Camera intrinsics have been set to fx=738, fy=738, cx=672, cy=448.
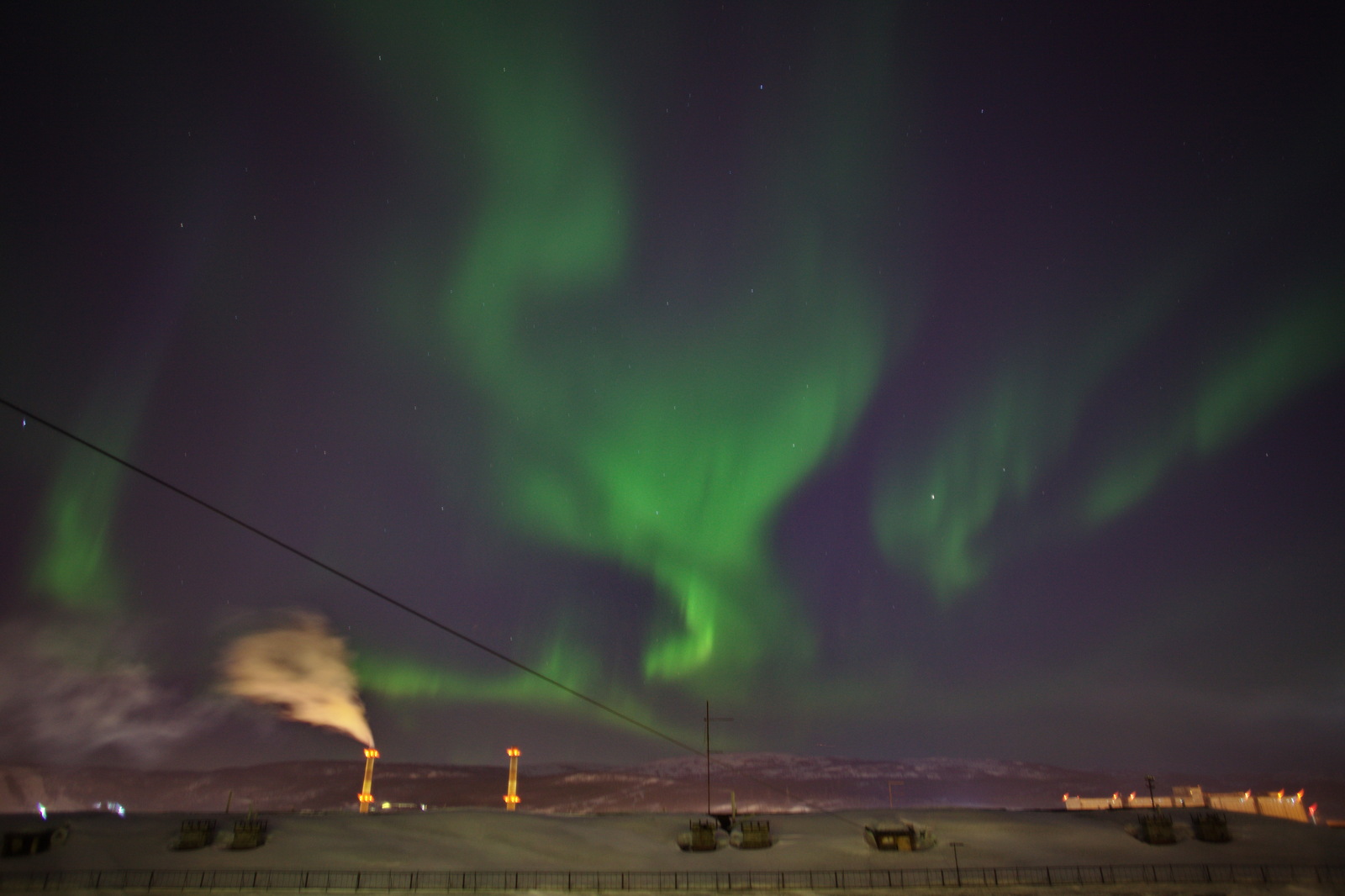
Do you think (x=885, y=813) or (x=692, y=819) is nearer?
(x=692, y=819)

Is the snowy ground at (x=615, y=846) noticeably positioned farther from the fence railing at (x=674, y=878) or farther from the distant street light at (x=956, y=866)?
the fence railing at (x=674, y=878)

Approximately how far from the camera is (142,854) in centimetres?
5091

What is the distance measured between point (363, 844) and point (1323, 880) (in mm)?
69365

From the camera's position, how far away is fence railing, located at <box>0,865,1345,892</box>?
154ft

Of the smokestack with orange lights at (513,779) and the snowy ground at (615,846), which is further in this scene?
the smokestack with orange lights at (513,779)

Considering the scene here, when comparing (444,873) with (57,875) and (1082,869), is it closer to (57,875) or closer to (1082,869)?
(57,875)

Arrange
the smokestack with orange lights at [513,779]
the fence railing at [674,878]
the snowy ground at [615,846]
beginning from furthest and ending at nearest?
the smokestack with orange lights at [513,779] → the snowy ground at [615,846] → the fence railing at [674,878]

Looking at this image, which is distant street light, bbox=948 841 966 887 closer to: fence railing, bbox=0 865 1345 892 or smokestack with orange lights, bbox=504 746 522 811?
fence railing, bbox=0 865 1345 892

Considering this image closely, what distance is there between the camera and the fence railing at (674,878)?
46.8 m

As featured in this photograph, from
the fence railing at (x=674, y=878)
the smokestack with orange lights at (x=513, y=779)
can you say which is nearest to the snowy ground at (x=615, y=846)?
the fence railing at (x=674, y=878)

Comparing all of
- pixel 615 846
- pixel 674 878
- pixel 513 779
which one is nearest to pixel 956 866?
pixel 674 878

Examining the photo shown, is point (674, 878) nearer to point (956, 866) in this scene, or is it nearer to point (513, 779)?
point (956, 866)

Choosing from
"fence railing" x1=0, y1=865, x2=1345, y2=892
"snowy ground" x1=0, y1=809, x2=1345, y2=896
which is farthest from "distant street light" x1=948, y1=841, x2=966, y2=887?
"snowy ground" x1=0, y1=809, x2=1345, y2=896

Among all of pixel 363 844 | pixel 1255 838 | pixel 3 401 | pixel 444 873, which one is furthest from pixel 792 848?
pixel 3 401
